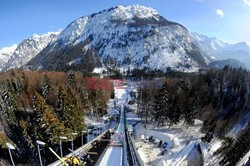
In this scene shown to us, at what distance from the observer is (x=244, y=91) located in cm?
9019

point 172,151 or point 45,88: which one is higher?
point 45,88

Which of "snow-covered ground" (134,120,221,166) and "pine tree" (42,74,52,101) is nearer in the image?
"snow-covered ground" (134,120,221,166)

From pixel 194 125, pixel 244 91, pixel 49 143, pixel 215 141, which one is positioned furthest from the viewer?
pixel 244 91

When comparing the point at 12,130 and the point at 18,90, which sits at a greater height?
the point at 18,90

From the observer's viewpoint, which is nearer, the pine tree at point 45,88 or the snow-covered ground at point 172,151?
the snow-covered ground at point 172,151

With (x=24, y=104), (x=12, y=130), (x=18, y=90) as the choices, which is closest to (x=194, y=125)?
(x=12, y=130)

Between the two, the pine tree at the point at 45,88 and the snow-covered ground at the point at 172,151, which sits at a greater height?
the pine tree at the point at 45,88

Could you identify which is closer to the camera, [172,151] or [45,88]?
[172,151]

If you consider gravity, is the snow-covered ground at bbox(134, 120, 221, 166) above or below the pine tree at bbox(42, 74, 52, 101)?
below

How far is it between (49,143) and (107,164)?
17037 millimetres

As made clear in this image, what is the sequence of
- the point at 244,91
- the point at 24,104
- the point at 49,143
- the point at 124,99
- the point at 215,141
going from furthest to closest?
1. the point at 124,99
2. the point at 244,91
3. the point at 24,104
4. the point at 215,141
5. the point at 49,143

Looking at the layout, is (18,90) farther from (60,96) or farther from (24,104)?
(60,96)

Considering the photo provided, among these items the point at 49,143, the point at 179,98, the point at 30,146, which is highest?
the point at 179,98

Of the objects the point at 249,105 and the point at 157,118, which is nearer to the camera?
the point at 157,118
